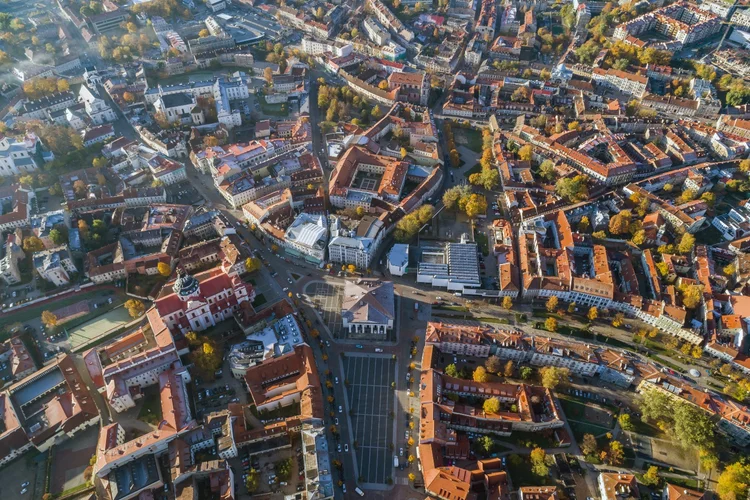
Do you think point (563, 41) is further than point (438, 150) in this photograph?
Yes

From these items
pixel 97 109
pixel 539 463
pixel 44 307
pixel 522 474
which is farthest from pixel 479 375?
pixel 97 109

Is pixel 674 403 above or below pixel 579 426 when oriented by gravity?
above

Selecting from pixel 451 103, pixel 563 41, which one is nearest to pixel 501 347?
pixel 451 103

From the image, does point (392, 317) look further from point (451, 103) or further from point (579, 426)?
point (451, 103)

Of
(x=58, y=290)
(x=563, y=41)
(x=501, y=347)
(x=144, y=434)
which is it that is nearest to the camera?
(x=144, y=434)

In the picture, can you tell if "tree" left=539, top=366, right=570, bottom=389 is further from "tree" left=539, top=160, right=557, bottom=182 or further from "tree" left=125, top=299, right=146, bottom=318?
"tree" left=125, top=299, right=146, bottom=318

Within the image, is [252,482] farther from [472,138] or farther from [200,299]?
[472,138]
